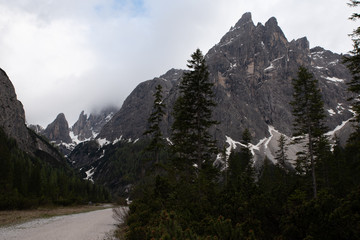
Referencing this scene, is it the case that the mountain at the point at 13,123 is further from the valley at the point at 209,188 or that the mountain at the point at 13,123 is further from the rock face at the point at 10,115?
the valley at the point at 209,188

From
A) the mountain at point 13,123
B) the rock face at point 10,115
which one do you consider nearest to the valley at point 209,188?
the mountain at point 13,123

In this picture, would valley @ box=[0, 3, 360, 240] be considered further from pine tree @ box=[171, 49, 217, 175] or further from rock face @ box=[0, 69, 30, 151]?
rock face @ box=[0, 69, 30, 151]

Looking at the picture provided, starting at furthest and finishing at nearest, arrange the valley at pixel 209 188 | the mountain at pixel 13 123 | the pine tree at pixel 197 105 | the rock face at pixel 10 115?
1. the mountain at pixel 13 123
2. the rock face at pixel 10 115
3. the pine tree at pixel 197 105
4. the valley at pixel 209 188

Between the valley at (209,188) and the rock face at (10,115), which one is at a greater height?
the rock face at (10,115)

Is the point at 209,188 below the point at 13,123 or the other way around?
below

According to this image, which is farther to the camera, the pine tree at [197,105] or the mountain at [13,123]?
the mountain at [13,123]

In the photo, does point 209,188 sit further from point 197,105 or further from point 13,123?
point 13,123

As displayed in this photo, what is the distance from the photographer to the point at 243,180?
356 inches

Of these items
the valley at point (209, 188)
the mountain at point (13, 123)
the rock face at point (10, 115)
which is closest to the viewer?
the valley at point (209, 188)

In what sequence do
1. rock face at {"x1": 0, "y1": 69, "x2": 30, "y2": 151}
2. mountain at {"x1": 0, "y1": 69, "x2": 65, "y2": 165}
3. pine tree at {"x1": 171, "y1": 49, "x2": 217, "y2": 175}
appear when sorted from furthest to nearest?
mountain at {"x1": 0, "y1": 69, "x2": 65, "y2": 165}
rock face at {"x1": 0, "y1": 69, "x2": 30, "y2": 151}
pine tree at {"x1": 171, "y1": 49, "x2": 217, "y2": 175}

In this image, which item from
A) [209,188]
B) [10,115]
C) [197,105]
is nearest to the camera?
[209,188]

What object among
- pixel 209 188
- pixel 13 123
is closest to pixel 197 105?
pixel 209 188

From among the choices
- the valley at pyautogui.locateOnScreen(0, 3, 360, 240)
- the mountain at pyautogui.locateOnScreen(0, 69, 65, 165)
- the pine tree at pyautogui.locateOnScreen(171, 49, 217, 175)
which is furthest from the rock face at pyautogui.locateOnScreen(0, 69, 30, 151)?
the pine tree at pyautogui.locateOnScreen(171, 49, 217, 175)

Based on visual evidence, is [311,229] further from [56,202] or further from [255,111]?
[255,111]
